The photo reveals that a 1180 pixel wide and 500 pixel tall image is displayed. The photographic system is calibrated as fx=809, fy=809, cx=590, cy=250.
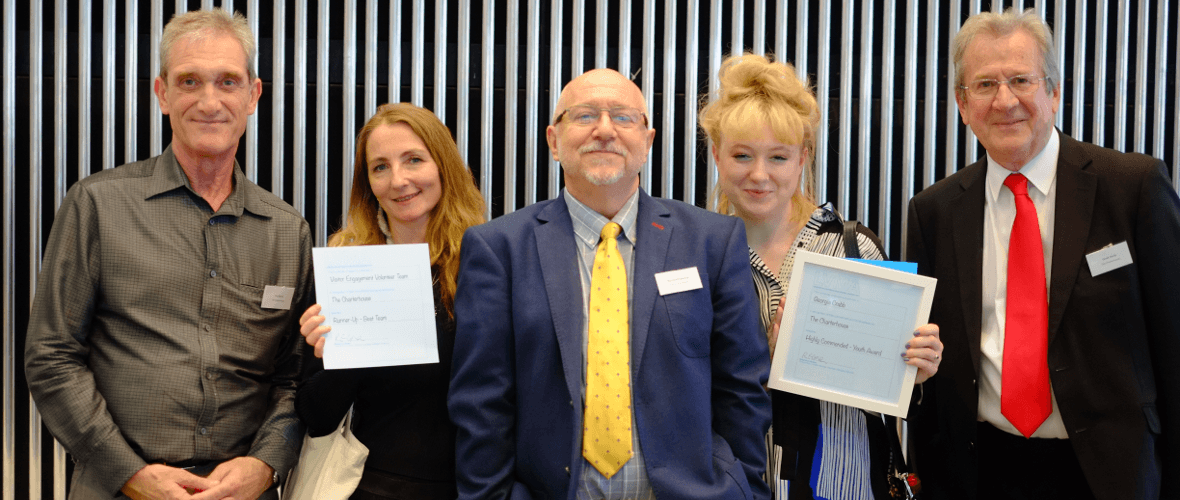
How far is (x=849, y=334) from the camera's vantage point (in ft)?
6.96

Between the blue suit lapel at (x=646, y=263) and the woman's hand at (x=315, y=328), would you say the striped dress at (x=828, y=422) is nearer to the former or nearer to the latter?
the blue suit lapel at (x=646, y=263)

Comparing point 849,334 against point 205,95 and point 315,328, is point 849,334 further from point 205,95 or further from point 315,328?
point 205,95

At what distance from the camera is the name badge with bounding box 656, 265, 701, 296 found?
6.08 ft

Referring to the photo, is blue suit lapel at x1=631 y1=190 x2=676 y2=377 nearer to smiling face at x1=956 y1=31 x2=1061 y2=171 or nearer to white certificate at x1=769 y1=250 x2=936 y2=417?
white certificate at x1=769 y1=250 x2=936 y2=417

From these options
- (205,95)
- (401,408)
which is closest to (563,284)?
(401,408)

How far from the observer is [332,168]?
3572 millimetres

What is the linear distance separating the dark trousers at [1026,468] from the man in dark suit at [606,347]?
0.89 meters

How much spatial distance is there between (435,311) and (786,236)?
3.48 feet

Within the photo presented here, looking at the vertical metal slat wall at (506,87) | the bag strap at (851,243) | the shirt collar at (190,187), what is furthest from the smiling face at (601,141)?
the vertical metal slat wall at (506,87)

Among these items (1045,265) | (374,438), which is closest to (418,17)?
(374,438)

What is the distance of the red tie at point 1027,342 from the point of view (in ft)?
7.41

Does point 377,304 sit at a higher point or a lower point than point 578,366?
higher

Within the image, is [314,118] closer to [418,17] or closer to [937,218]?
[418,17]

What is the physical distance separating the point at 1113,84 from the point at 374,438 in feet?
12.4
